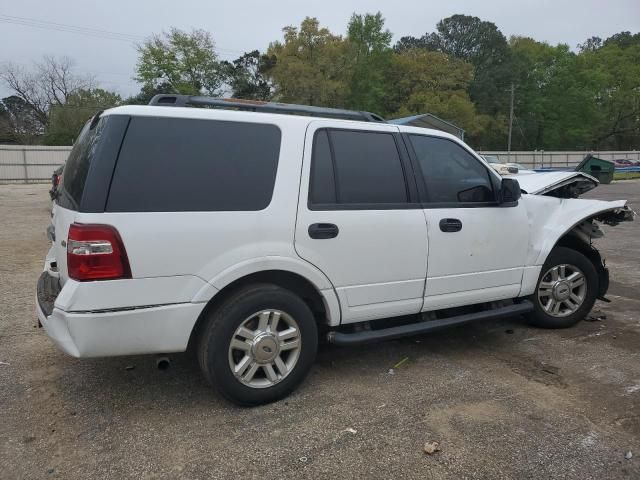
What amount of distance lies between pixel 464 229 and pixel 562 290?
150 cm

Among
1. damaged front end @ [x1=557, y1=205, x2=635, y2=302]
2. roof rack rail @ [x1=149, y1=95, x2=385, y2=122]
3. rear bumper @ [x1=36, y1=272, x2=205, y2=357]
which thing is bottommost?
rear bumper @ [x1=36, y1=272, x2=205, y2=357]

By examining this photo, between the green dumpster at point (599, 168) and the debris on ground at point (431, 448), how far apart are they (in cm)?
2373

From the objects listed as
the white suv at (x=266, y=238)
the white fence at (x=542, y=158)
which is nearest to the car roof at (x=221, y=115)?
the white suv at (x=266, y=238)

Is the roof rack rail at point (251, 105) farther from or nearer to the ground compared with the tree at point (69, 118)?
nearer to the ground

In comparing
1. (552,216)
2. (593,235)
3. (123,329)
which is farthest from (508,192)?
(123,329)

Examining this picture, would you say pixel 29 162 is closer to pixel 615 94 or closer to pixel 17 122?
pixel 17 122

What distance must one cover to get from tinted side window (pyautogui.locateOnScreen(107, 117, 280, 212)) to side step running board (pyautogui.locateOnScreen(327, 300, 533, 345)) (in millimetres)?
1097

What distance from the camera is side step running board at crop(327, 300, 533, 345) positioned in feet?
11.6

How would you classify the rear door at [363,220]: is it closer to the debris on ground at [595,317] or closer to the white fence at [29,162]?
the debris on ground at [595,317]

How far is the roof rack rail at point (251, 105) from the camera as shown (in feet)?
11.1

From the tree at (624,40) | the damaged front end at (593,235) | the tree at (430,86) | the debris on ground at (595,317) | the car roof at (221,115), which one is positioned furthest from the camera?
the tree at (624,40)

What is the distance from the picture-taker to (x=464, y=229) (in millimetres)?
3967

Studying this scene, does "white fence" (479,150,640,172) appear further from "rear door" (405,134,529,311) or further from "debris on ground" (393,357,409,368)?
"debris on ground" (393,357,409,368)

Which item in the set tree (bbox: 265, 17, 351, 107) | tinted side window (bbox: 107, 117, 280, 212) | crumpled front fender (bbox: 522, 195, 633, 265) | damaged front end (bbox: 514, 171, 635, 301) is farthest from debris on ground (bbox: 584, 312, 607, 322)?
tree (bbox: 265, 17, 351, 107)
